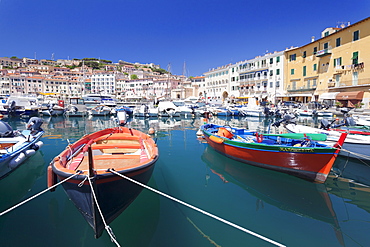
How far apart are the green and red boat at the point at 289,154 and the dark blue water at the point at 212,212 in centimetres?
39

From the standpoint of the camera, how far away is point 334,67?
3547 cm

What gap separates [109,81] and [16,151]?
90759 mm

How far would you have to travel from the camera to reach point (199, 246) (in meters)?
4.54

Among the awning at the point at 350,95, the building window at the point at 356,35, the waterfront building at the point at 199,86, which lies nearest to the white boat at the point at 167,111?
the awning at the point at 350,95

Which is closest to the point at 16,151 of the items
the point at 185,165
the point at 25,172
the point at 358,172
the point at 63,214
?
the point at 25,172

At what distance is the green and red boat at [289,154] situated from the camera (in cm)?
730

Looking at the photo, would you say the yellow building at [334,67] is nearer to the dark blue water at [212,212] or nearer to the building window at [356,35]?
the building window at [356,35]

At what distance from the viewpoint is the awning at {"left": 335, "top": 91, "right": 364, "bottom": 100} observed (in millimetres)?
30203

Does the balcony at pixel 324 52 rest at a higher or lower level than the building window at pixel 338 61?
higher

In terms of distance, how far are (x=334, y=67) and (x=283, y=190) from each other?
124 feet

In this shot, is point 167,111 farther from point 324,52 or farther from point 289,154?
point 324,52

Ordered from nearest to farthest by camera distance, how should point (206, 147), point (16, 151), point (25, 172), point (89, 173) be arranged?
point (89, 173)
point (16, 151)
point (25, 172)
point (206, 147)

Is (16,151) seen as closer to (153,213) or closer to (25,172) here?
(25,172)

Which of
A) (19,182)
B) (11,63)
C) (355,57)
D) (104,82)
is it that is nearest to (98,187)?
(19,182)
